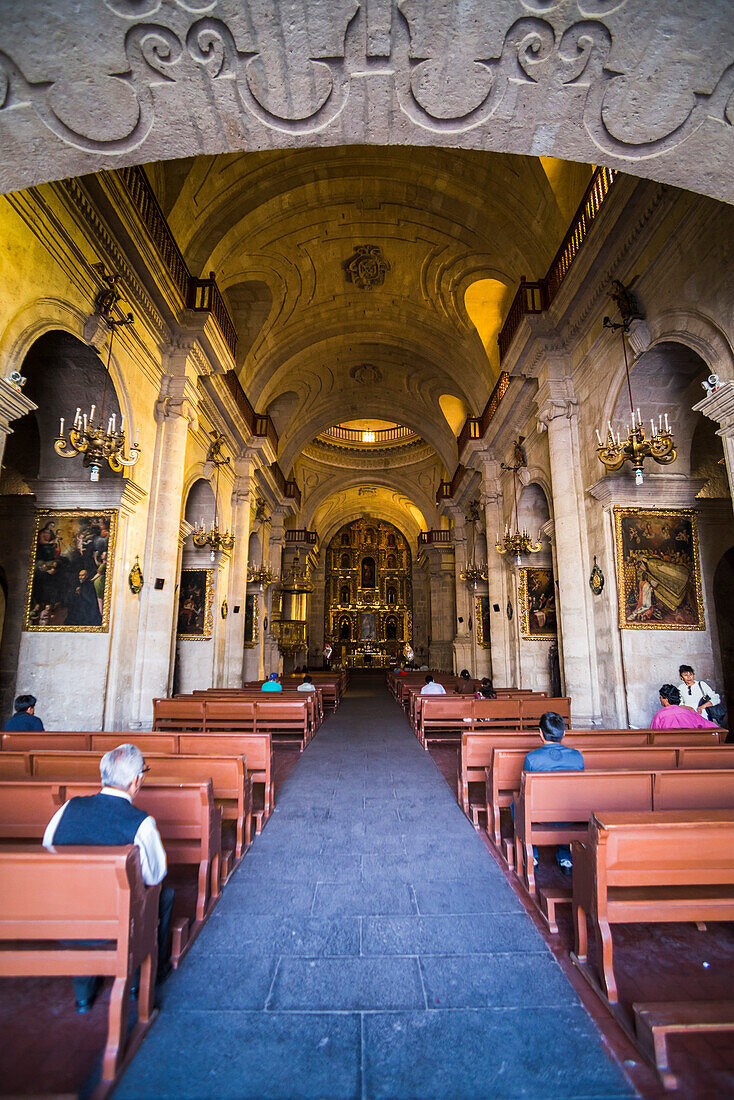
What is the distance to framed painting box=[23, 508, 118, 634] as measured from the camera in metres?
7.53

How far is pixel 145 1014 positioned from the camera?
2232 mm

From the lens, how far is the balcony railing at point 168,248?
7.54 m

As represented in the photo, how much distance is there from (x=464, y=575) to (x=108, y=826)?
14.9 m

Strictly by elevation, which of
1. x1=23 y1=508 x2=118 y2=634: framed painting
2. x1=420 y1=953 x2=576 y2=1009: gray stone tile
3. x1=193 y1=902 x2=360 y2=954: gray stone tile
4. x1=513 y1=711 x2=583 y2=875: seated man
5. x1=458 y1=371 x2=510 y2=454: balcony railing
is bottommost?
x1=193 y1=902 x2=360 y2=954: gray stone tile

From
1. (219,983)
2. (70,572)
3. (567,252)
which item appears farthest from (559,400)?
(219,983)

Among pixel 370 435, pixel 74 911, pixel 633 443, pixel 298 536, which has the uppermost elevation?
pixel 370 435

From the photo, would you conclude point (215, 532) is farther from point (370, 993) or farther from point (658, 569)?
point (370, 993)

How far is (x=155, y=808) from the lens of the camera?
323cm

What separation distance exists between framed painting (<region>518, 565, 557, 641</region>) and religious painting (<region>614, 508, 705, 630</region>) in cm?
441

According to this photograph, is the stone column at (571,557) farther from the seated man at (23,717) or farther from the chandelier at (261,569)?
the chandelier at (261,569)

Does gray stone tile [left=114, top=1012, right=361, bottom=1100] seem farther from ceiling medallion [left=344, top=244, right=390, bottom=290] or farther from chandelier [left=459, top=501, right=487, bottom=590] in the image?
ceiling medallion [left=344, top=244, right=390, bottom=290]

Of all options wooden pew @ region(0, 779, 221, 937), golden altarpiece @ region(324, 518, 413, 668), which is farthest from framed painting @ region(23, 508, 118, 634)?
golden altarpiece @ region(324, 518, 413, 668)

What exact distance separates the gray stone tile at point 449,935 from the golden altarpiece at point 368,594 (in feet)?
101

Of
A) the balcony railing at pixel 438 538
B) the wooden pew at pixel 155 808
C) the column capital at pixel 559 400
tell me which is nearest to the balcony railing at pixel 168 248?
the column capital at pixel 559 400
